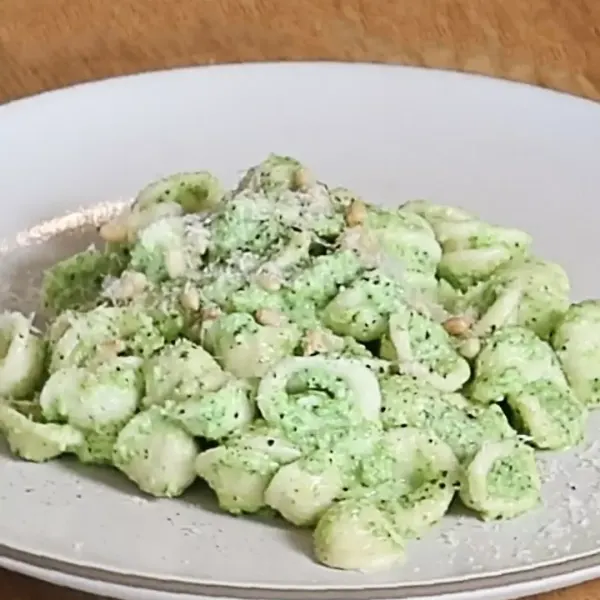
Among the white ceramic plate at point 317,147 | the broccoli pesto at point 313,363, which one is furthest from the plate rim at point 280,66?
the broccoli pesto at point 313,363

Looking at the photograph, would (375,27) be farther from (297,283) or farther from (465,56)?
(297,283)

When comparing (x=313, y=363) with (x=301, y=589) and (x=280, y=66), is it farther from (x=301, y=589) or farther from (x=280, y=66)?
(x=280, y=66)

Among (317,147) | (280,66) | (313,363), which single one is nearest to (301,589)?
(313,363)

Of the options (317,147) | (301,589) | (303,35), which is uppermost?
(303,35)

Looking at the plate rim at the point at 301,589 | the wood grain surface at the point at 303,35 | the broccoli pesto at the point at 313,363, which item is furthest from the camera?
the wood grain surface at the point at 303,35

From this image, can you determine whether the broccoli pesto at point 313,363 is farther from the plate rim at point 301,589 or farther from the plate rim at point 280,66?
the plate rim at point 280,66

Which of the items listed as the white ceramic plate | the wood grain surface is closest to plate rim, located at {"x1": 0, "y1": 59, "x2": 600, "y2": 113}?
the white ceramic plate
